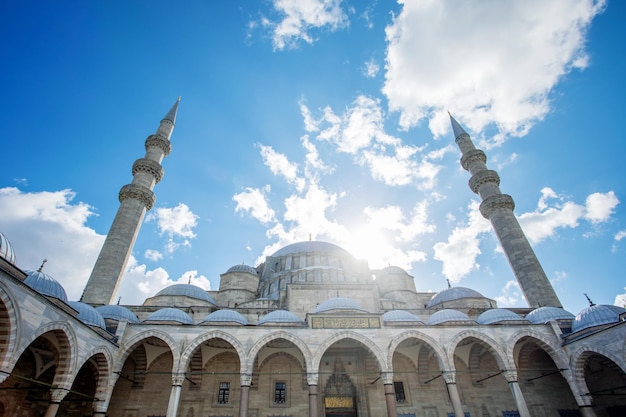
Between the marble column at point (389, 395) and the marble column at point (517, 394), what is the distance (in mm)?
4012

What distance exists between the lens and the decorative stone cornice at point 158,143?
22344 mm

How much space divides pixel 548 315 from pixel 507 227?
6583 millimetres

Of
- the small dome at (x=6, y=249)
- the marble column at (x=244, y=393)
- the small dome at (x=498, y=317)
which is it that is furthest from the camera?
the small dome at (x=498, y=317)

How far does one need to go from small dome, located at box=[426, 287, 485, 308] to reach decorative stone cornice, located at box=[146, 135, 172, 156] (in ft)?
63.8

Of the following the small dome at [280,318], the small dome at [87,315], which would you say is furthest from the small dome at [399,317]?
the small dome at [87,315]

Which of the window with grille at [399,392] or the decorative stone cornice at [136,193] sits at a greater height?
the decorative stone cornice at [136,193]

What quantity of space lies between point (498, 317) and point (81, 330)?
14747 millimetres

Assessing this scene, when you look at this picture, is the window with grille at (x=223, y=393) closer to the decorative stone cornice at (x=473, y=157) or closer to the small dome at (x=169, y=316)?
the small dome at (x=169, y=316)

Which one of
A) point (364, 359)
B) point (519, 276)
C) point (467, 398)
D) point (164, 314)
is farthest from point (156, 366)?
point (519, 276)

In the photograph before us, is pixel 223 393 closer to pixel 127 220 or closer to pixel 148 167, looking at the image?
pixel 127 220

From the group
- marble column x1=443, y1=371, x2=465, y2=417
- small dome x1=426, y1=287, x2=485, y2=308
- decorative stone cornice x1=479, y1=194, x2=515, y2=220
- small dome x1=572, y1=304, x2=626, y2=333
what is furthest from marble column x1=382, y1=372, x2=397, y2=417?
decorative stone cornice x1=479, y1=194, x2=515, y2=220

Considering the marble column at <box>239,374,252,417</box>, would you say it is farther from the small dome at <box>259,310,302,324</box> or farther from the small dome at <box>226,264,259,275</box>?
the small dome at <box>226,264,259,275</box>

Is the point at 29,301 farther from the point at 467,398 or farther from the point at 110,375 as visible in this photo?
the point at 467,398

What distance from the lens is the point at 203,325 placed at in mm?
12164
